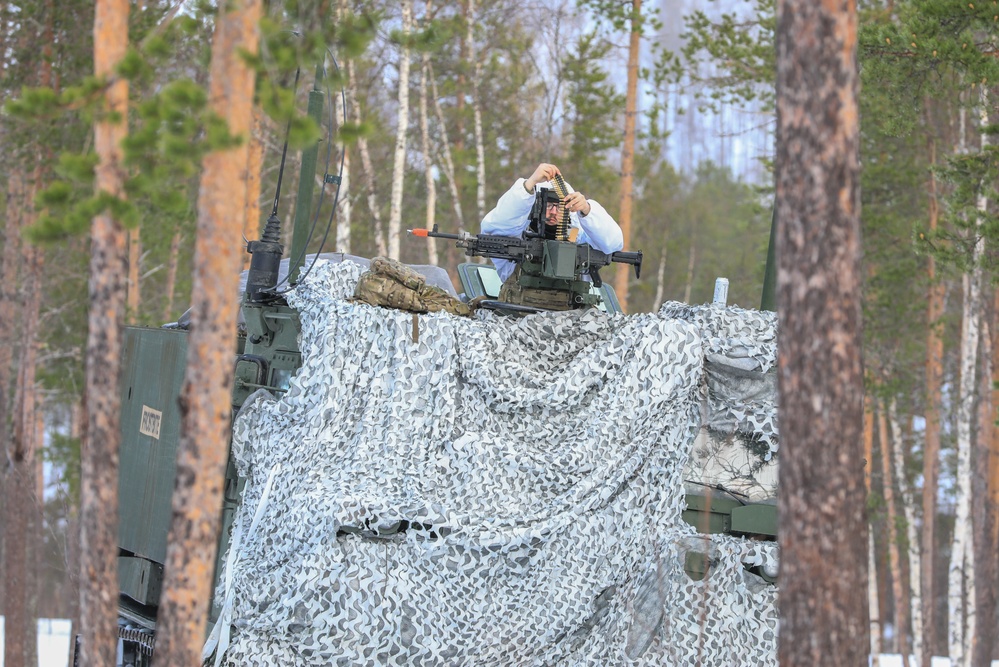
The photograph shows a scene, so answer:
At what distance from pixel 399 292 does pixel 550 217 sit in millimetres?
1100

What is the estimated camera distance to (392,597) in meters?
6.18

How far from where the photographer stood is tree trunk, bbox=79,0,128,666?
4801 mm

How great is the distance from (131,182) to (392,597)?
Answer: 8.78ft

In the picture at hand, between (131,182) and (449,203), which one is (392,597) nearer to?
(131,182)

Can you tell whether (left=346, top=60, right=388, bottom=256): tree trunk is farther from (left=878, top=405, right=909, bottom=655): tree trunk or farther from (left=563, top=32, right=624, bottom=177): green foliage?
(left=878, top=405, right=909, bottom=655): tree trunk

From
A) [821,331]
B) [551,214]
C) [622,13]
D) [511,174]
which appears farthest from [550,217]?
[511,174]

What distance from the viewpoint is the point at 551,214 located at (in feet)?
24.7

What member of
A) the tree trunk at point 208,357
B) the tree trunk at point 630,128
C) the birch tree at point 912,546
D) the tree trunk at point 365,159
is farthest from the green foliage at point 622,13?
the tree trunk at point 208,357

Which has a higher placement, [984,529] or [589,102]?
[589,102]

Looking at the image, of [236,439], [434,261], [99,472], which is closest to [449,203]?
[434,261]

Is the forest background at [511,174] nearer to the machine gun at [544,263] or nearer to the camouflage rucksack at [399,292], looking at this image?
the camouflage rucksack at [399,292]

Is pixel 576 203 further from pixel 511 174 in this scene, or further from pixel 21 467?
pixel 511 174

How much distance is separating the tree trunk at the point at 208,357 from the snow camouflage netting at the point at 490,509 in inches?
55.6

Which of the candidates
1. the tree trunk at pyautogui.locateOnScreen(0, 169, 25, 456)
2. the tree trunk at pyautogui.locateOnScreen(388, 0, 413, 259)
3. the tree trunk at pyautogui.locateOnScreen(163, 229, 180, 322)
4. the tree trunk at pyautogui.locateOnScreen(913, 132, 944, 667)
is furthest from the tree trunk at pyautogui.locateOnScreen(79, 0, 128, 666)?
the tree trunk at pyautogui.locateOnScreen(163, 229, 180, 322)
